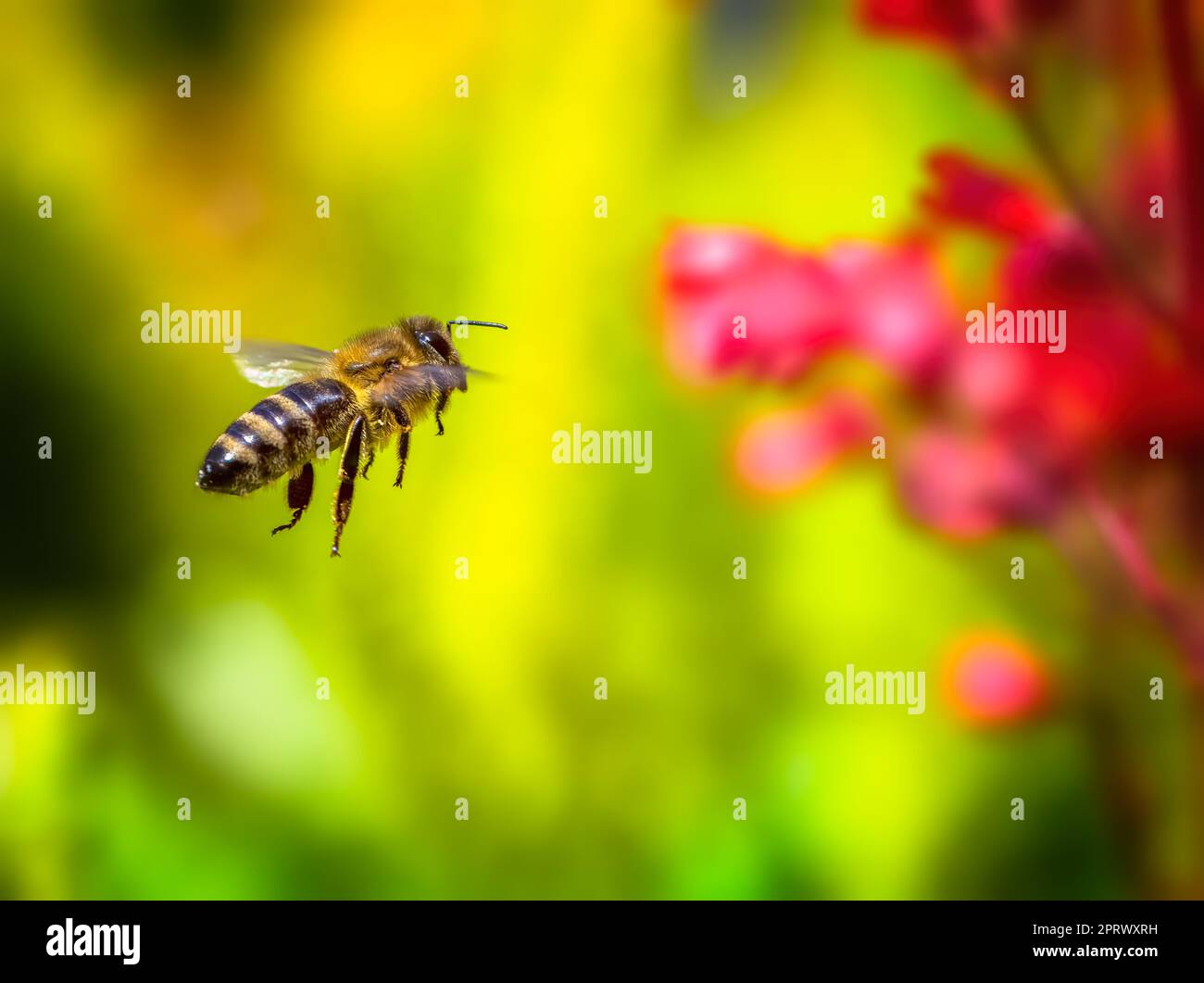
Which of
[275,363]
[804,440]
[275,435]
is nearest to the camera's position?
Result: [275,435]

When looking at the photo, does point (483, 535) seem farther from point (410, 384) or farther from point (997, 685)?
point (997, 685)

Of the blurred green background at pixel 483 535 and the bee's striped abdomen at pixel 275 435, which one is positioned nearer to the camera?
the bee's striped abdomen at pixel 275 435

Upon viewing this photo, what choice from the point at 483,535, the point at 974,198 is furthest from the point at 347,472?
the point at 974,198

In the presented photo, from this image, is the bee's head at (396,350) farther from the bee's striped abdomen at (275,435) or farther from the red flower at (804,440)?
the red flower at (804,440)

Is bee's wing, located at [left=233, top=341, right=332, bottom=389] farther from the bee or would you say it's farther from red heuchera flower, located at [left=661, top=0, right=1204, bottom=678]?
red heuchera flower, located at [left=661, top=0, right=1204, bottom=678]

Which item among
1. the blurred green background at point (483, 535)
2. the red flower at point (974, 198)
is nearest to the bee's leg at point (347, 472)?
the blurred green background at point (483, 535)

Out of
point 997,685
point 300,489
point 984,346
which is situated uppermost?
point 984,346
